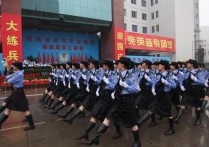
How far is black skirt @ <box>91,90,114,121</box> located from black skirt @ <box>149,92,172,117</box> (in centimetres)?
107

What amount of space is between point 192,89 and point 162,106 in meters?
1.58

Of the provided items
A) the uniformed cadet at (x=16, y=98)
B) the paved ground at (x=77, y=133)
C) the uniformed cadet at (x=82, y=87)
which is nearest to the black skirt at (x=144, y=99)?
the paved ground at (x=77, y=133)

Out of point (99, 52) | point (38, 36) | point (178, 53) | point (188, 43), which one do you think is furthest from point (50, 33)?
point (188, 43)

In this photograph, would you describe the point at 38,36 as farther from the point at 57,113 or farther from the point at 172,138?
the point at 172,138

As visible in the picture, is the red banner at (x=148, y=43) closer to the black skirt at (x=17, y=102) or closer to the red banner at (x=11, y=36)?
the red banner at (x=11, y=36)

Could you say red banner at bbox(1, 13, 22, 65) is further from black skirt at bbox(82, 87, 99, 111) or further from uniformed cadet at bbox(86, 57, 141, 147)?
uniformed cadet at bbox(86, 57, 141, 147)

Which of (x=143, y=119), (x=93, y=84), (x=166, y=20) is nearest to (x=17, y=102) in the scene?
(x=93, y=84)

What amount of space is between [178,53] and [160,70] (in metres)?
33.9

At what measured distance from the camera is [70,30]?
2956cm

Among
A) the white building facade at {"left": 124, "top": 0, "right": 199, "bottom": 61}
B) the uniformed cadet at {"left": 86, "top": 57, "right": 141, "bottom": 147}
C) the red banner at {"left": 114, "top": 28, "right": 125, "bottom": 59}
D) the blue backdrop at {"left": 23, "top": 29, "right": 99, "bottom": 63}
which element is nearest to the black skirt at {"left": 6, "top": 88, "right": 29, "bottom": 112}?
the uniformed cadet at {"left": 86, "top": 57, "right": 141, "bottom": 147}

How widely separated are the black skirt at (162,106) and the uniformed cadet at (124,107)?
1.10m

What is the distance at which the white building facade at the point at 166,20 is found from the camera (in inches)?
1590

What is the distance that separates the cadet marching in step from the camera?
17.1 feet

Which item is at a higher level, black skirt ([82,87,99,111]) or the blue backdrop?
the blue backdrop
